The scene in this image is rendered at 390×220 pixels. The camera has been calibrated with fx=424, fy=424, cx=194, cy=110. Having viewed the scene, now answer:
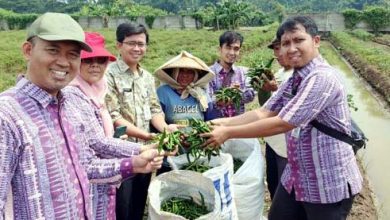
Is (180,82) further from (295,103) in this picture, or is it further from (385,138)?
(385,138)

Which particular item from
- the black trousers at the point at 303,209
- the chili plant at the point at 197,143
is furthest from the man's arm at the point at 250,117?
the black trousers at the point at 303,209

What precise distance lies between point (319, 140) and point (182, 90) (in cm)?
153

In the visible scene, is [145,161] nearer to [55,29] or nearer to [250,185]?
[55,29]

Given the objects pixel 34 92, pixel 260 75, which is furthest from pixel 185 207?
pixel 260 75

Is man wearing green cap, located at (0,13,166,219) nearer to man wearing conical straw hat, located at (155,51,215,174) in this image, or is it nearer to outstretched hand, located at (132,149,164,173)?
outstretched hand, located at (132,149,164,173)

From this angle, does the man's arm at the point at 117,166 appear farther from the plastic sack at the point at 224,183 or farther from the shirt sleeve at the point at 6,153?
the plastic sack at the point at 224,183

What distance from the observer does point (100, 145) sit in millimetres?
2408

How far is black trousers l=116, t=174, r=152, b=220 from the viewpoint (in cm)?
345

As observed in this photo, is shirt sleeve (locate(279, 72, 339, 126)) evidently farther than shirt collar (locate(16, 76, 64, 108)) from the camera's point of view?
Yes

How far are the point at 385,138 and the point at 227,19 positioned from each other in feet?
113

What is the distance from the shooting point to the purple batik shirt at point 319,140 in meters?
2.53

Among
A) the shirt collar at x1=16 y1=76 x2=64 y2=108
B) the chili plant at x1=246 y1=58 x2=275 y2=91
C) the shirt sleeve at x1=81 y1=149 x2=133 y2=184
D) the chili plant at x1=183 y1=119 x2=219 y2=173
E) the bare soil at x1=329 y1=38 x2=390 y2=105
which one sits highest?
the shirt collar at x1=16 y1=76 x2=64 y2=108

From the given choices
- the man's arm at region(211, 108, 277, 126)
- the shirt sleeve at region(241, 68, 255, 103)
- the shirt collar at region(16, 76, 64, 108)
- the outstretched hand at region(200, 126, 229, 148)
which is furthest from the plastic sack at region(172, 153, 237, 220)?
the shirt sleeve at region(241, 68, 255, 103)

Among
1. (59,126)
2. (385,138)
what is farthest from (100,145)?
(385,138)
